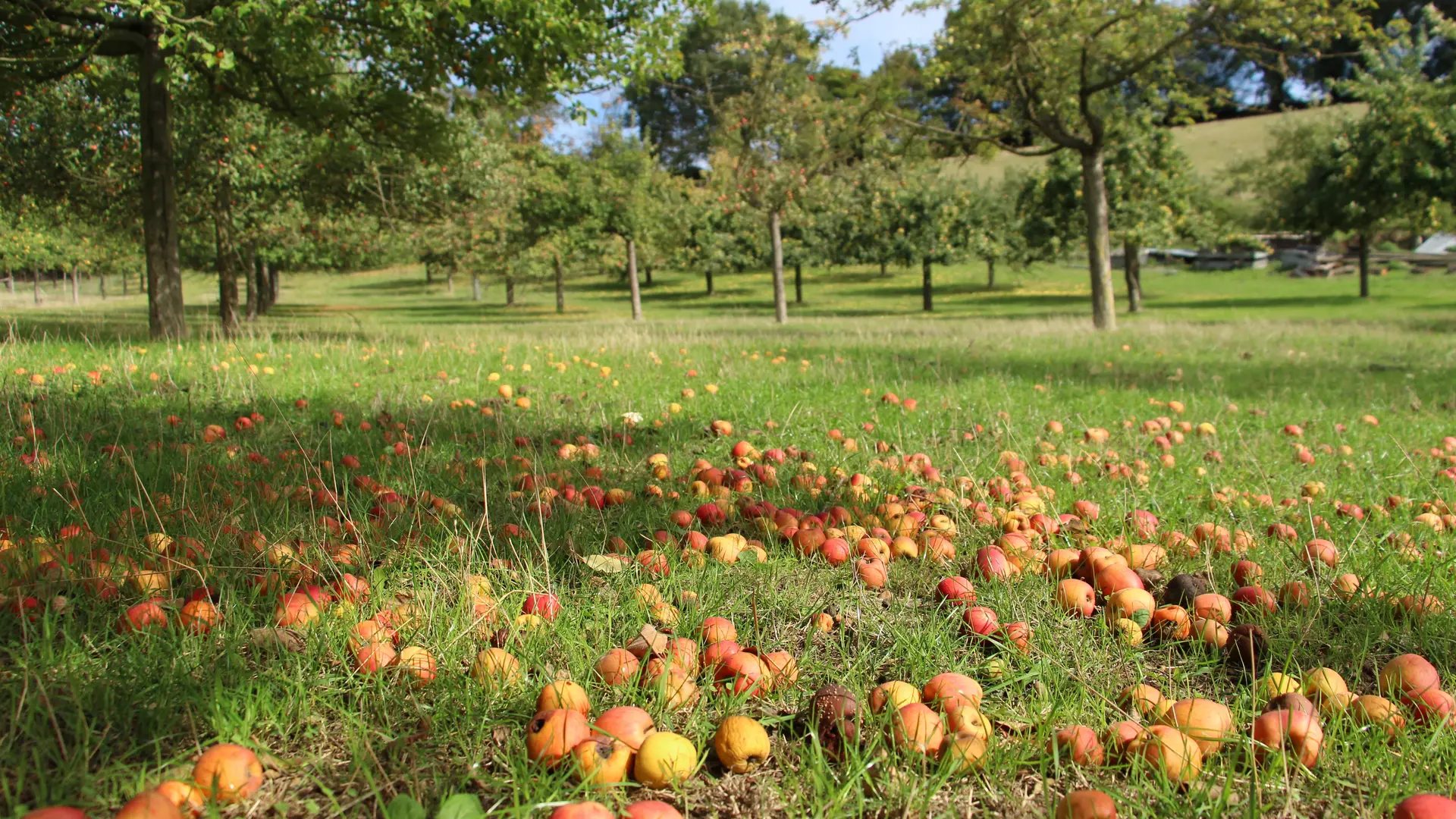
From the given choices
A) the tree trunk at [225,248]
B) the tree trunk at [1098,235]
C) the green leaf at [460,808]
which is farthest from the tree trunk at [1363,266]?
the green leaf at [460,808]

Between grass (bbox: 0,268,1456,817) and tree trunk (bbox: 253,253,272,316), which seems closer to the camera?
grass (bbox: 0,268,1456,817)

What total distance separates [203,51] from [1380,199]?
30701mm

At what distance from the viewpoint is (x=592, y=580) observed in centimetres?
237

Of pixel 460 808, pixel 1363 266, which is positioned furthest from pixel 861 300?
pixel 460 808

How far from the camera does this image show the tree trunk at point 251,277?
69.8ft

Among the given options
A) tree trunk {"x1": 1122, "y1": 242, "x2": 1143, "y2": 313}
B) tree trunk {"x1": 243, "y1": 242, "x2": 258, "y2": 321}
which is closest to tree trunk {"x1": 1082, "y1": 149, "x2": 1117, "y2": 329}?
tree trunk {"x1": 1122, "y1": 242, "x2": 1143, "y2": 313}

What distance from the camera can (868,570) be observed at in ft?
8.09

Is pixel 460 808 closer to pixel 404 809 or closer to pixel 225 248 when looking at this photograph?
pixel 404 809

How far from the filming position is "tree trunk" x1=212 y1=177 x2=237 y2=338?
50.0 ft

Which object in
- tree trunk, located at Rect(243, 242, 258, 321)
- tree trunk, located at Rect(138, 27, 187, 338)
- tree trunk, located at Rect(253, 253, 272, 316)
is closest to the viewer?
tree trunk, located at Rect(138, 27, 187, 338)

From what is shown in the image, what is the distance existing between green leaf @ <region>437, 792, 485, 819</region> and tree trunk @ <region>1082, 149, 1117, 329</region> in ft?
49.8

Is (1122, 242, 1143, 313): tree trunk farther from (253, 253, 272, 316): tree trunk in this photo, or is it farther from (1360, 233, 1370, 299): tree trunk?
(253, 253, 272, 316): tree trunk

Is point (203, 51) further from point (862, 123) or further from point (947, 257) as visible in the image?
point (947, 257)

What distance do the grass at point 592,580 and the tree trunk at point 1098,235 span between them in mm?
Result: 8368
